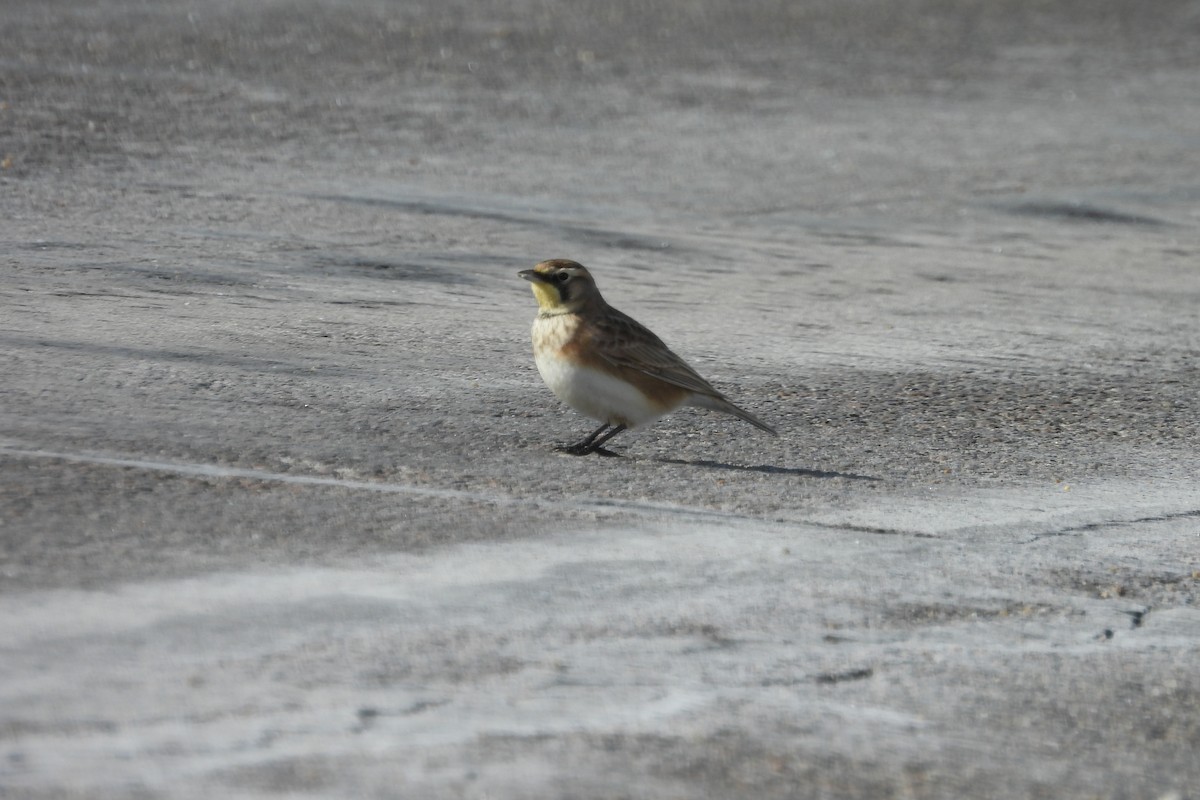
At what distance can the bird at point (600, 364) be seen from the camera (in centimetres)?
627

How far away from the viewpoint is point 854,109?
14836mm

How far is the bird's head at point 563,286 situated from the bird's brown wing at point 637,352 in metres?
0.10

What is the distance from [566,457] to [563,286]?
602 millimetres

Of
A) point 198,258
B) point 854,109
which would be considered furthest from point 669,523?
point 854,109

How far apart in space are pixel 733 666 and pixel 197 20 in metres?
12.6

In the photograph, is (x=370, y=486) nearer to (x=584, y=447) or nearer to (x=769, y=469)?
(x=584, y=447)

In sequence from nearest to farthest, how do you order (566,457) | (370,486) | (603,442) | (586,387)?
(370,486) < (586,387) < (566,457) < (603,442)

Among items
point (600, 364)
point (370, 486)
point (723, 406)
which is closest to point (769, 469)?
point (723, 406)

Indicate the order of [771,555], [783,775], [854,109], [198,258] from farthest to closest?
[854,109], [198,258], [771,555], [783,775]

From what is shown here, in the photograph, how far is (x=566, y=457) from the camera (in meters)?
6.38

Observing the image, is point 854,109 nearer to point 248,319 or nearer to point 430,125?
point 430,125

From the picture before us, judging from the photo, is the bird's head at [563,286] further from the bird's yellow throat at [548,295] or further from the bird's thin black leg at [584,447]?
the bird's thin black leg at [584,447]

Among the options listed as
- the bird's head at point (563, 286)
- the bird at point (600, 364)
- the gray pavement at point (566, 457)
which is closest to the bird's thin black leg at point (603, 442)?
the bird at point (600, 364)

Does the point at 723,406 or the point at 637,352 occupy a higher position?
the point at 637,352
